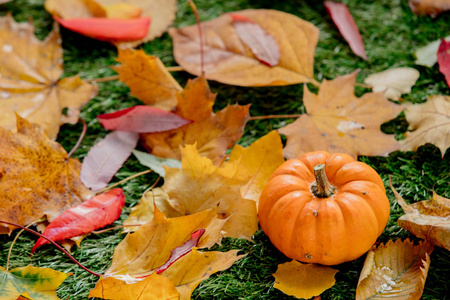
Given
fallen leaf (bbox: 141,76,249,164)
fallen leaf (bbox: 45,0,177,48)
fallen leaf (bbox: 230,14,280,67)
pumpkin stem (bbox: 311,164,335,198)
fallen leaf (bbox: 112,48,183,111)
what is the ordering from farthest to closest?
fallen leaf (bbox: 45,0,177,48)
fallen leaf (bbox: 230,14,280,67)
fallen leaf (bbox: 112,48,183,111)
fallen leaf (bbox: 141,76,249,164)
pumpkin stem (bbox: 311,164,335,198)

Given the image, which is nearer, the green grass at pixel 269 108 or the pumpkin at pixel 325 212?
the pumpkin at pixel 325 212

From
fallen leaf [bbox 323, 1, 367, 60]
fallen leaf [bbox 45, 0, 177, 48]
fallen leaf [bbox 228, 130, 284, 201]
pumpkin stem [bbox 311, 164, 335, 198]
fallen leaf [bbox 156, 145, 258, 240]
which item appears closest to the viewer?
pumpkin stem [bbox 311, 164, 335, 198]

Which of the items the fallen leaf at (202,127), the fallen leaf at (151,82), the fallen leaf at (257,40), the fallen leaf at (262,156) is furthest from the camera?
the fallen leaf at (257,40)

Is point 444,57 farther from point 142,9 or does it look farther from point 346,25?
point 142,9

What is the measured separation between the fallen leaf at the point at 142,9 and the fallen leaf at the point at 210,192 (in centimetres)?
86

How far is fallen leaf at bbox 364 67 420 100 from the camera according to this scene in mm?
1583

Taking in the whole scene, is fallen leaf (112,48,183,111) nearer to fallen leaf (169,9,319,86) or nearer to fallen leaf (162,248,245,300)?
fallen leaf (169,9,319,86)

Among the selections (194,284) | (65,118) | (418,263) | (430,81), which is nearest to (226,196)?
(194,284)

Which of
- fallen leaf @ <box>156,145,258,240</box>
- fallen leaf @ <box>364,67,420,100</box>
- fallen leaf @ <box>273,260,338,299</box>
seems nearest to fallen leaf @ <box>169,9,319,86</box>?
fallen leaf @ <box>364,67,420,100</box>

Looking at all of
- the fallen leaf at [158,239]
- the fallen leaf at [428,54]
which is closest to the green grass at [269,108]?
the fallen leaf at [428,54]

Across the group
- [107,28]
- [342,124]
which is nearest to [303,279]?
[342,124]

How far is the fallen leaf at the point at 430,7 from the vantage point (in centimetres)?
188

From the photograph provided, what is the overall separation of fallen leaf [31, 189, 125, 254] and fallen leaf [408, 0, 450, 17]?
1.53m

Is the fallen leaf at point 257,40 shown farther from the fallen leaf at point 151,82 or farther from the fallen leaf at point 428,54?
the fallen leaf at point 428,54
